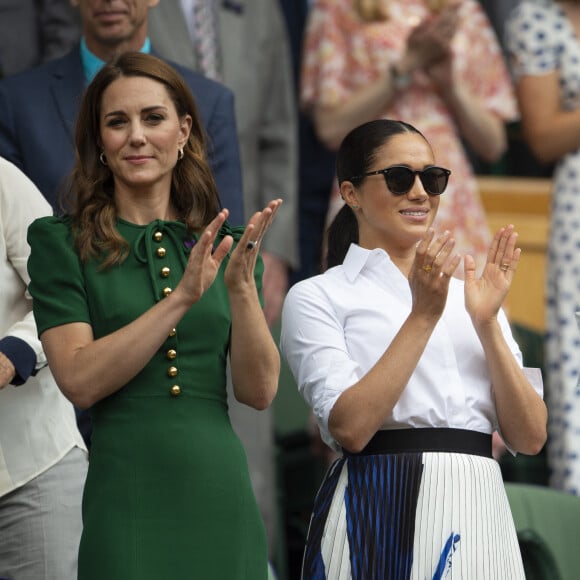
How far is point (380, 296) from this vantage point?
151 inches

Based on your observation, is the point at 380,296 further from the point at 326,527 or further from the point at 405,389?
the point at 326,527

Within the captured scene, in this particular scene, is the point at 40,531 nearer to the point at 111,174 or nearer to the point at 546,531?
the point at 111,174

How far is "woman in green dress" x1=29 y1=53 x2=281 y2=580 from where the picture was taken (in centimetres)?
347

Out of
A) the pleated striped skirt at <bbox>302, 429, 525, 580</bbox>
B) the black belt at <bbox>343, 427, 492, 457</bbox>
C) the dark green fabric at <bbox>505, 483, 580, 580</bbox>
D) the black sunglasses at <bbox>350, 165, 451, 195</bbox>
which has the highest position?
the black sunglasses at <bbox>350, 165, 451, 195</bbox>

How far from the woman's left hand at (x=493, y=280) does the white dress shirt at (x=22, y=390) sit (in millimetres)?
1070

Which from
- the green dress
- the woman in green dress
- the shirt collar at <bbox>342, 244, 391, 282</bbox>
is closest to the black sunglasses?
the shirt collar at <bbox>342, 244, 391, 282</bbox>

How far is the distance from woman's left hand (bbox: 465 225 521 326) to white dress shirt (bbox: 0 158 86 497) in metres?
1.07

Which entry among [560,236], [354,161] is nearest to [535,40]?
[560,236]

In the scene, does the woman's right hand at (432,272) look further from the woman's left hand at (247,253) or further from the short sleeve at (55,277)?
the short sleeve at (55,277)

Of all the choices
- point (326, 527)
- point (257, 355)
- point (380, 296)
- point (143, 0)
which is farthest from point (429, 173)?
point (143, 0)

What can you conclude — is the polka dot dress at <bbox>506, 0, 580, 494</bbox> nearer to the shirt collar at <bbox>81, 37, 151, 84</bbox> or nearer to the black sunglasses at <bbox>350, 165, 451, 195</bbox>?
the shirt collar at <bbox>81, 37, 151, 84</bbox>

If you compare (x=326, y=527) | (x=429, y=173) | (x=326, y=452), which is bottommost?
(x=326, y=452)

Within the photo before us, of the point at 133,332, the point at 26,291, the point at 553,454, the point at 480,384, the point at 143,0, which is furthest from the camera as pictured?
the point at 553,454

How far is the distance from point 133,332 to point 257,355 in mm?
310
